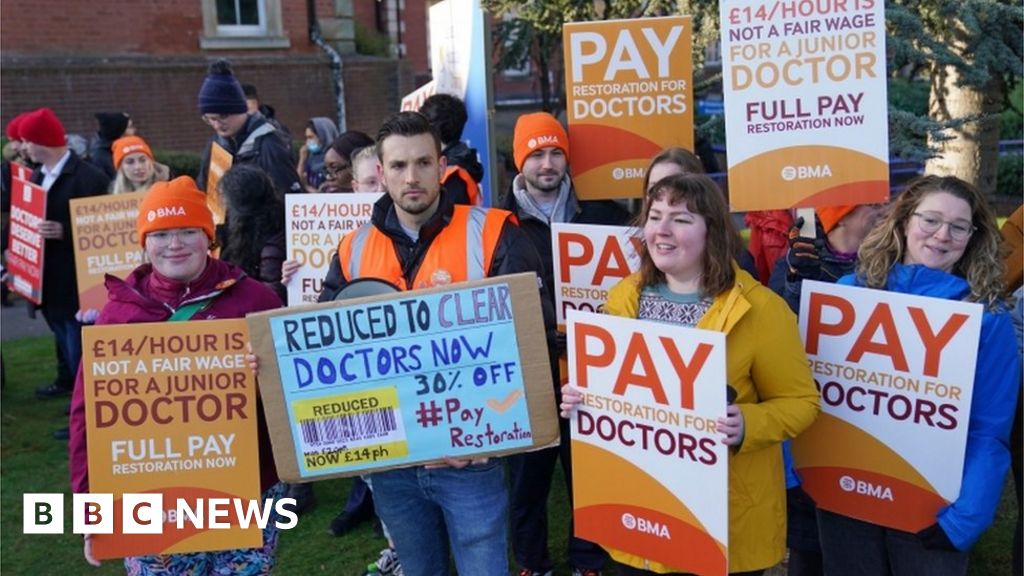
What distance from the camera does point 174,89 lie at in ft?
51.7

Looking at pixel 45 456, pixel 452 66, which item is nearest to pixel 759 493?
pixel 452 66

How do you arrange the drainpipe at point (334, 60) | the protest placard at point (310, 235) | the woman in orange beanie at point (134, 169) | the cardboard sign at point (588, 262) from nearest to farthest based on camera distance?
the cardboard sign at point (588, 262) → the protest placard at point (310, 235) → the woman in orange beanie at point (134, 169) → the drainpipe at point (334, 60)

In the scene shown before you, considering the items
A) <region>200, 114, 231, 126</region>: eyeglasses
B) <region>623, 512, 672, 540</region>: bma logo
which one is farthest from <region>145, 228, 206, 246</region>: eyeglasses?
<region>200, 114, 231, 126</region>: eyeglasses

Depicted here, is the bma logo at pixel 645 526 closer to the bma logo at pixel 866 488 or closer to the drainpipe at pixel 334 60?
the bma logo at pixel 866 488

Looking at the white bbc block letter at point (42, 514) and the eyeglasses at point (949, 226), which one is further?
the white bbc block letter at point (42, 514)

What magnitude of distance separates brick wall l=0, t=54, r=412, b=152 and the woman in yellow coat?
1376 cm

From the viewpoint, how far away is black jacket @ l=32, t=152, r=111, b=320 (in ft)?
21.6

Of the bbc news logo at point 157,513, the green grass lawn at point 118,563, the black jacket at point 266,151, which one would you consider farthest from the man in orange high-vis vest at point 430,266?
the black jacket at point 266,151

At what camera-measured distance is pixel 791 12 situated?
3465 mm

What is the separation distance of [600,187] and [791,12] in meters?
1.27

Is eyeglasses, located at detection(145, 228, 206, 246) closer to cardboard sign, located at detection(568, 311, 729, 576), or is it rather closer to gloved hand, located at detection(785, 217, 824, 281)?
cardboard sign, located at detection(568, 311, 729, 576)

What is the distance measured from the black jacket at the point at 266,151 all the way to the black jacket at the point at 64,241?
1.15 m

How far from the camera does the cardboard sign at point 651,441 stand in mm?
2582

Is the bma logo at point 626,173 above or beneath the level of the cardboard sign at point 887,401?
above
